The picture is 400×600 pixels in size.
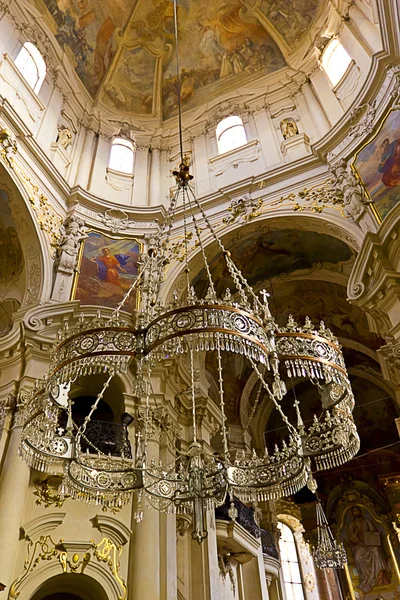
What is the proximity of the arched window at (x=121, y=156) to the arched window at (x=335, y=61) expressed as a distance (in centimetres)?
559

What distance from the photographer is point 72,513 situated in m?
7.30

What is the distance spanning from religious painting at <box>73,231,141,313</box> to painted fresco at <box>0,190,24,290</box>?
4.50 feet

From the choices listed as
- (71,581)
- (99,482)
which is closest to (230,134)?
(99,482)

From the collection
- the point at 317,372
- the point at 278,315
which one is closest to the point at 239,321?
the point at 317,372

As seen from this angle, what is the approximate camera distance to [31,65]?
1186cm

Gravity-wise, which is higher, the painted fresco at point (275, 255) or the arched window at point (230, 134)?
the arched window at point (230, 134)

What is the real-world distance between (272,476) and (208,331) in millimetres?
2482

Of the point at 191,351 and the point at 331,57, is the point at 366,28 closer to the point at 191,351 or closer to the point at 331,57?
the point at 331,57

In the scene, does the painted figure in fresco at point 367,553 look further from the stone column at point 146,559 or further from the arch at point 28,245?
the arch at point 28,245

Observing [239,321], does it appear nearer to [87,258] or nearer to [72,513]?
[72,513]

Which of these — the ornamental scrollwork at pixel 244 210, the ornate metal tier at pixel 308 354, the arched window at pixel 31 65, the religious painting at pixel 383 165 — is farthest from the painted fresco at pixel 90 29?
the ornate metal tier at pixel 308 354

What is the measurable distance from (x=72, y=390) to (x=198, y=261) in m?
3.78

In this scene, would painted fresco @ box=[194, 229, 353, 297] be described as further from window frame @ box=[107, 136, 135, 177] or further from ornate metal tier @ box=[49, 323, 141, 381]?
ornate metal tier @ box=[49, 323, 141, 381]

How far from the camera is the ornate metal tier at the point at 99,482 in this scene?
18.5 ft
